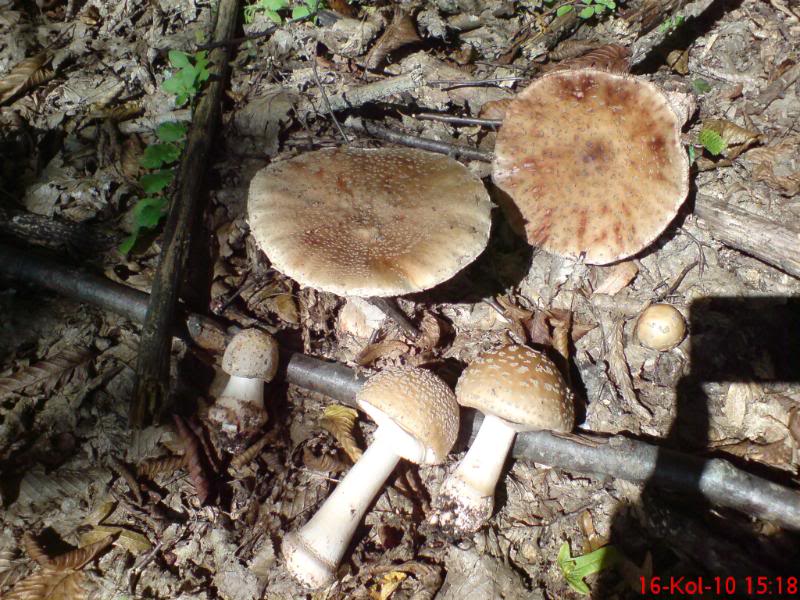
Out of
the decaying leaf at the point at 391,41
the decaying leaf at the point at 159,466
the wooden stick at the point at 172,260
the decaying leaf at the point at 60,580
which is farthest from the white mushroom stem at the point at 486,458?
the decaying leaf at the point at 391,41

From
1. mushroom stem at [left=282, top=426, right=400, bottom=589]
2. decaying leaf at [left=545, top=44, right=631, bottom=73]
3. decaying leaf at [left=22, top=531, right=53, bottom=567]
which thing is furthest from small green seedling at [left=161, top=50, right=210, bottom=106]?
decaying leaf at [left=22, top=531, right=53, bottom=567]

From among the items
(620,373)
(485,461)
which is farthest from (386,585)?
(620,373)

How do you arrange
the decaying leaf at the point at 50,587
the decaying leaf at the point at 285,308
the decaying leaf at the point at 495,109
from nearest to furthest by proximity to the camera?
the decaying leaf at the point at 50,587
the decaying leaf at the point at 285,308
the decaying leaf at the point at 495,109

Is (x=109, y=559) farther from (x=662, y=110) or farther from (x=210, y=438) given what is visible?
(x=662, y=110)

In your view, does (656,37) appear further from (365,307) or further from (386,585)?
(386,585)

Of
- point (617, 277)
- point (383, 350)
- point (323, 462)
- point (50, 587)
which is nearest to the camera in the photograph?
point (50, 587)

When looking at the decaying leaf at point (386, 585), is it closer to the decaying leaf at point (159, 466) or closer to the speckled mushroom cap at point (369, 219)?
the decaying leaf at point (159, 466)
